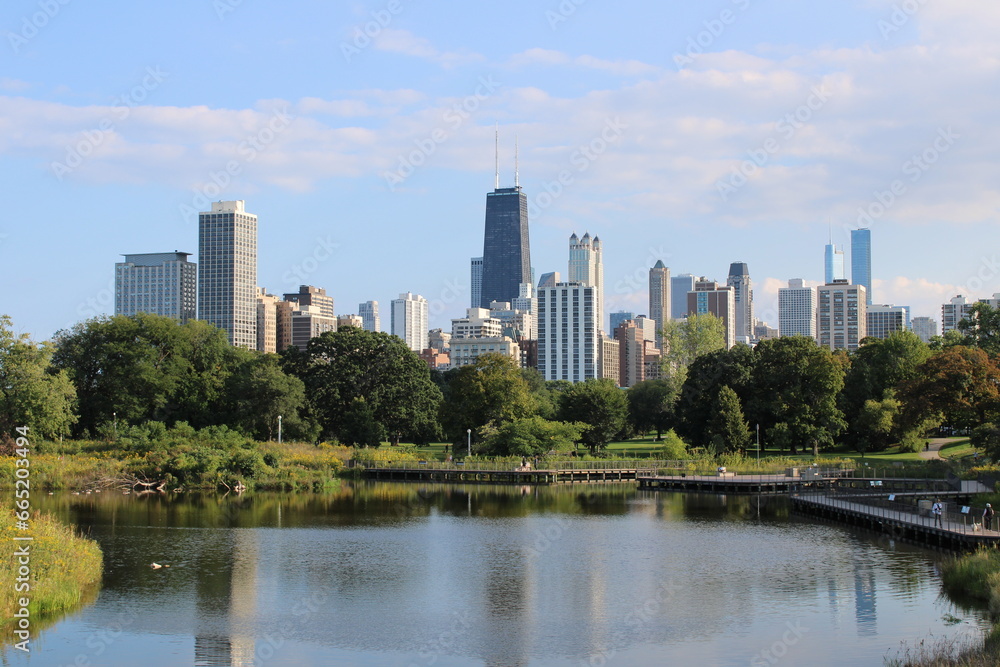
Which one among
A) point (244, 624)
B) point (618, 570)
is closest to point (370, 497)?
point (618, 570)

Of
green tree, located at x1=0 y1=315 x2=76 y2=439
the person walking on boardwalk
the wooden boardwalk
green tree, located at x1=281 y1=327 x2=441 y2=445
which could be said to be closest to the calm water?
the wooden boardwalk

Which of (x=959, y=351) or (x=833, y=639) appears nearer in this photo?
(x=833, y=639)

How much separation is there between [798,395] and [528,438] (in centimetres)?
2033

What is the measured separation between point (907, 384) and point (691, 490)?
14862 millimetres

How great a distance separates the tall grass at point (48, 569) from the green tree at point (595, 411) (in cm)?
5443

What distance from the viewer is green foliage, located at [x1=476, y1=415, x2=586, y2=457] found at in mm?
71438

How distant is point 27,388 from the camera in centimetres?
5816

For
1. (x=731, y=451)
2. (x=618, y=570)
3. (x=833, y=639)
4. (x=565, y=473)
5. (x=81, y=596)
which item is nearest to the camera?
(x=833, y=639)

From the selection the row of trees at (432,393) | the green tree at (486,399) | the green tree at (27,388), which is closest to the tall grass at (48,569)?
the green tree at (27,388)

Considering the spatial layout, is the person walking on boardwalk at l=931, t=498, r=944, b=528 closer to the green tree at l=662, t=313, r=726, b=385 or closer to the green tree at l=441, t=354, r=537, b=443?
the green tree at l=441, t=354, r=537, b=443

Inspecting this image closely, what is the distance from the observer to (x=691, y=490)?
61.3 metres

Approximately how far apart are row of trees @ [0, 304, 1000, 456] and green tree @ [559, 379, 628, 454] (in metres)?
0.12

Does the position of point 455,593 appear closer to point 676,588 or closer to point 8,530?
point 676,588

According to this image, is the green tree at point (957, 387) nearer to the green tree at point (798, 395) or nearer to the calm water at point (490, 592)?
the green tree at point (798, 395)
